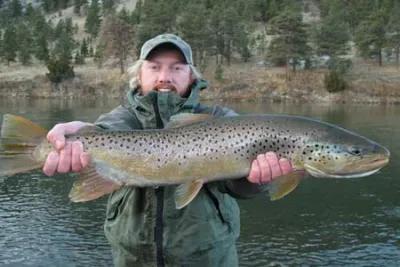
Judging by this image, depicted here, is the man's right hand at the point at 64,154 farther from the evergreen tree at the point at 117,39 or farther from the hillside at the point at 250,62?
the evergreen tree at the point at 117,39

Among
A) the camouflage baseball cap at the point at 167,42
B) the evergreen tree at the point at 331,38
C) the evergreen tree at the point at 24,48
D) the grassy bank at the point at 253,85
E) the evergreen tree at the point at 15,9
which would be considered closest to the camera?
the camouflage baseball cap at the point at 167,42

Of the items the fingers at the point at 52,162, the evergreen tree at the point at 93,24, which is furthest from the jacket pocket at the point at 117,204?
the evergreen tree at the point at 93,24

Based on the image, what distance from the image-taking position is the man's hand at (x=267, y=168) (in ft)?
14.6

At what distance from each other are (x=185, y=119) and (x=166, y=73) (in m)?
0.46

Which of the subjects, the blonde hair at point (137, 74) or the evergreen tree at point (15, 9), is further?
the evergreen tree at point (15, 9)

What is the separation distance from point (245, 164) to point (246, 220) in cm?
1495

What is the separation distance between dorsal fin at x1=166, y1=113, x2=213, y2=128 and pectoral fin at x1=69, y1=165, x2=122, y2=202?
2.28 feet

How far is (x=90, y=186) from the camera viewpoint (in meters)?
4.55

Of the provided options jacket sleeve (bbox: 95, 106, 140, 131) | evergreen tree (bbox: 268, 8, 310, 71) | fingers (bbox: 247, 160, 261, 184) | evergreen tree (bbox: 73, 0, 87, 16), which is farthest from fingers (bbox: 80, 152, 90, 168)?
evergreen tree (bbox: 73, 0, 87, 16)

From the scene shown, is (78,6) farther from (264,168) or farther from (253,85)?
(264,168)

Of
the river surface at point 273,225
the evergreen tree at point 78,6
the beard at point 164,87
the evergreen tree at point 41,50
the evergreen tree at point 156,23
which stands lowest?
the river surface at point 273,225

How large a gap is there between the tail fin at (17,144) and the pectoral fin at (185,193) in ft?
3.65

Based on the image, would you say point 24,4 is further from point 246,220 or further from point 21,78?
point 246,220

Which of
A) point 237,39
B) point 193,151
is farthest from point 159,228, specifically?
point 237,39
